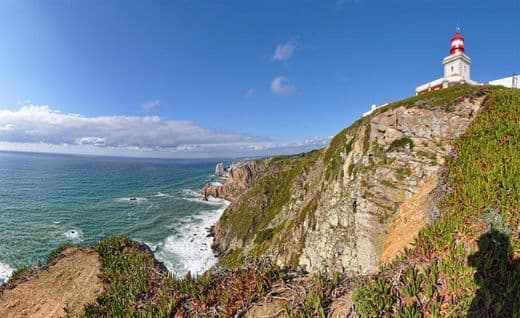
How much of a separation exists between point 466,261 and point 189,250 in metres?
49.1

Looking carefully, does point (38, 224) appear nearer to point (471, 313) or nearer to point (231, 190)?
point (231, 190)

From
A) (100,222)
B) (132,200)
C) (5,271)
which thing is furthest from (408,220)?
(132,200)

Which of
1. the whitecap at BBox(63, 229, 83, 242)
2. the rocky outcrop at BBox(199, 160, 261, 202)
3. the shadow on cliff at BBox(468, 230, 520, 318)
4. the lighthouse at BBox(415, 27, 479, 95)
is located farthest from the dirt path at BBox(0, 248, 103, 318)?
the rocky outcrop at BBox(199, 160, 261, 202)

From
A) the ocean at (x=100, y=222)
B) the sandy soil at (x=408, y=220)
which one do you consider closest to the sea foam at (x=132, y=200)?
the ocean at (x=100, y=222)

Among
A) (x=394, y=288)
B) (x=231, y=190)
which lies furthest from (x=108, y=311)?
(x=231, y=190)

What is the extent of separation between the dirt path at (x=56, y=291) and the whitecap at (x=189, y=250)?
27053mm

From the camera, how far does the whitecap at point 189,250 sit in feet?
137

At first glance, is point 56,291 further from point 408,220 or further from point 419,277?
point 408,220

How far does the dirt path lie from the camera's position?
9172 mm

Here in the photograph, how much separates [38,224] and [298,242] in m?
59.7

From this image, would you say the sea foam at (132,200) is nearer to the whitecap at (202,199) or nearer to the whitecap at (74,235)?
the whitecap at (202,199)

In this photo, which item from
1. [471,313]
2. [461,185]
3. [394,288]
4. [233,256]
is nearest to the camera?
[471,313]

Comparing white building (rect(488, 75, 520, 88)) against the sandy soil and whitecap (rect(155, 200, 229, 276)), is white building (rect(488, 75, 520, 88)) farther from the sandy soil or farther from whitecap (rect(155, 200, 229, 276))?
whitecap (rect(155, 200, 229, 276))

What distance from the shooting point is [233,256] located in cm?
4325
